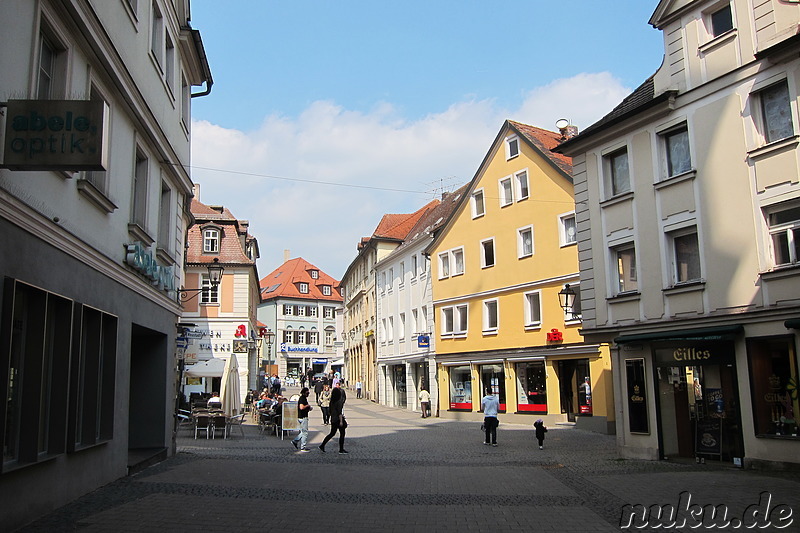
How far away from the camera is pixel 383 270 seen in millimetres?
49375

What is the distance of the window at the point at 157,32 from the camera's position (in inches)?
584

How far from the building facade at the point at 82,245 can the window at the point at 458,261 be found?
21.3 m

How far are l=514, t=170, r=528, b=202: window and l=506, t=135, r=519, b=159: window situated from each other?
1.02 m

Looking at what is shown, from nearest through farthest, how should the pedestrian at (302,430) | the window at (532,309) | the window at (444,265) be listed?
the pedestrian at (302,430) → the window at (532,309) → the window at (444,265)

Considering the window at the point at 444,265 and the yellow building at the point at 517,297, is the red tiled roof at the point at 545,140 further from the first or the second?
the window at the point at 444,265

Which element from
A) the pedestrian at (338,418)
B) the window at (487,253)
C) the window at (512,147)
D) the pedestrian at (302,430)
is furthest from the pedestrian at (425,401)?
the pedestrian at (338,418)

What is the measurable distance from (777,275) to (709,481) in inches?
170

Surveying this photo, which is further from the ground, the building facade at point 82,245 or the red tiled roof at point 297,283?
the red tiled roof at point 297,283

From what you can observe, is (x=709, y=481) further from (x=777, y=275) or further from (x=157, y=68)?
(x=157, y=68)

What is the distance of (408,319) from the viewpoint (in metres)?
42.7

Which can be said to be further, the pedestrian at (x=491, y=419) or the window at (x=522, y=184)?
the window at (x=522, y=184)

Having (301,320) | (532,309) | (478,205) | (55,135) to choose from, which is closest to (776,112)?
(55,135)

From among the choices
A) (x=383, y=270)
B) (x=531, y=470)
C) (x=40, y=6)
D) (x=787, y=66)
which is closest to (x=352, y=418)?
(x=383, y=270)

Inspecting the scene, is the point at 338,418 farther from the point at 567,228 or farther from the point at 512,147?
the point at 512,147
